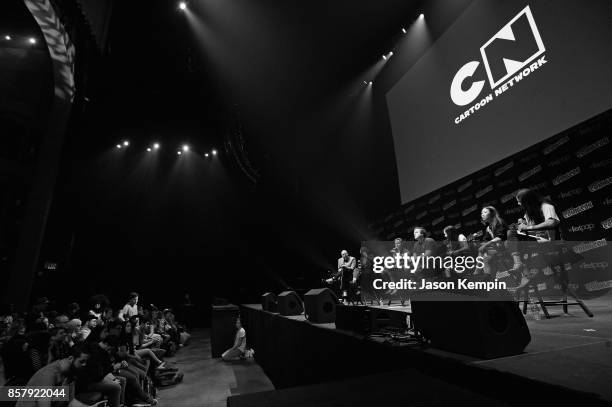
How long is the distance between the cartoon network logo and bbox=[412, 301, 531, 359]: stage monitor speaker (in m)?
3.59

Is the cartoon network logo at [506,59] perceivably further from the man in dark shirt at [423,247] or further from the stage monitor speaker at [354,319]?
the stage monitor speaker at [354,319]

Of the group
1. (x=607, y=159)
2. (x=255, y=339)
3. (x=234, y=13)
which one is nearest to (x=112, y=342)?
(x=255, y=339)

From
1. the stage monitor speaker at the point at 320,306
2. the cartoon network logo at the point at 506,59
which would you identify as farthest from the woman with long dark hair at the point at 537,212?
the stage monitor speaker at the point at 320,306

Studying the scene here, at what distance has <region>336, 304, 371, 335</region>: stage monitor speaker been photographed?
2.56 m

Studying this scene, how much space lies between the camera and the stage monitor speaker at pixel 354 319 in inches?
101

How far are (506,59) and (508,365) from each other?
4324mm

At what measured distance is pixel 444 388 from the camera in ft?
4.11

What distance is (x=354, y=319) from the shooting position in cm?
279

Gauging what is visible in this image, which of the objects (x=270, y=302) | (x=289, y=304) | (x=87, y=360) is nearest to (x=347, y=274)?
(x=289, y=304)

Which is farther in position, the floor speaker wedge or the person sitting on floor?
the person sitting on floor

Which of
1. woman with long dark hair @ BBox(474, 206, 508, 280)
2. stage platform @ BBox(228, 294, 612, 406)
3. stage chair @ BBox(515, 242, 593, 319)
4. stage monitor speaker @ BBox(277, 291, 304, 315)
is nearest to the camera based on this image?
stage platform @ BBox(228, 294, 612, 406)

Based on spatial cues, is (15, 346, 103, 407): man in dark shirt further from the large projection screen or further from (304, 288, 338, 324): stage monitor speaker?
the large projection screen

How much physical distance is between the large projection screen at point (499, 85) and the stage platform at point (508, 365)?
90.0 inches

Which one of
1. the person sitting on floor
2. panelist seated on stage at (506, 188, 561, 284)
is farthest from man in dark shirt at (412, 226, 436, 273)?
the person sitting on floor
